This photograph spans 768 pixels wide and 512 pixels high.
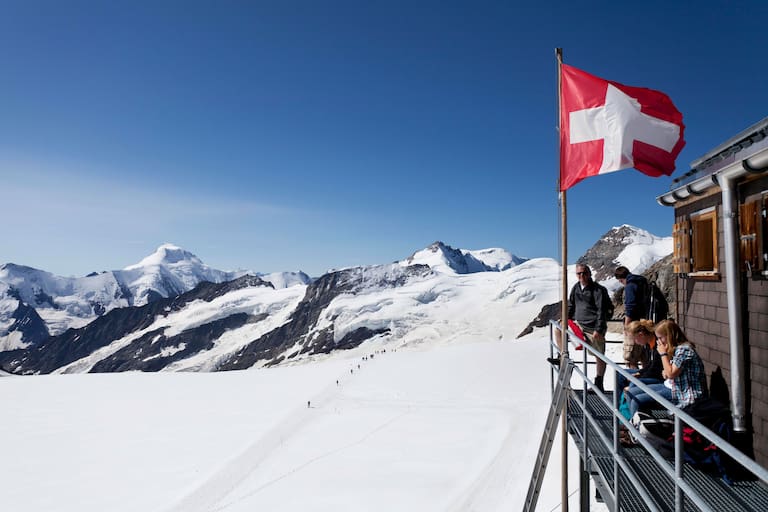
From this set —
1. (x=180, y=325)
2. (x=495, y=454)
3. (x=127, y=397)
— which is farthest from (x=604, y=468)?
(x=180, y=325)

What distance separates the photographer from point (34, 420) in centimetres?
1712

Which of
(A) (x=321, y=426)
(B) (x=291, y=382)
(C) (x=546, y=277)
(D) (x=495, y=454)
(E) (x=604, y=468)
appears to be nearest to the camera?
(E) (x=604, y=468)

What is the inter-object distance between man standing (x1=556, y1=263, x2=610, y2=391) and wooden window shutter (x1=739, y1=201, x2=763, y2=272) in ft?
8.25

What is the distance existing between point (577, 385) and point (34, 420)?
20799 millimetres

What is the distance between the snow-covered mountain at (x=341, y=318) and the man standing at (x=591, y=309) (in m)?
63.8

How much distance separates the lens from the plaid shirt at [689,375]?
17.7 feet

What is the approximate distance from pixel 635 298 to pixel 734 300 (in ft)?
7.12

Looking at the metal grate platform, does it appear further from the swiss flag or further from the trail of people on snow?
the trail of people on snow

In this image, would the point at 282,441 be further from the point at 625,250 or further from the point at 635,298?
the point at 625,250

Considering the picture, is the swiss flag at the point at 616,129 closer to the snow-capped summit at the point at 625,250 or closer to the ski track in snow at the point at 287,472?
the ski track in snow at the point at 287,472

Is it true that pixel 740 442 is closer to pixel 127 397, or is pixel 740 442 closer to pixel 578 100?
pixel 578 100

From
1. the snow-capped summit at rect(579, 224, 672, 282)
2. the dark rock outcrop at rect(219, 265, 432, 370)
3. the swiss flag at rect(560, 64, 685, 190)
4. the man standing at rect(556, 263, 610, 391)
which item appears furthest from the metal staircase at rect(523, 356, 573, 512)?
the dark rock outcrop at rect(219, 265, 432, 370)

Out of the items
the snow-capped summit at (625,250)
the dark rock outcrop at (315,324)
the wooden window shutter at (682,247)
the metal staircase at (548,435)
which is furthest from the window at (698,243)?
the dark rock outcrop at (315,324)

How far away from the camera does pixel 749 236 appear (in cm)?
577
